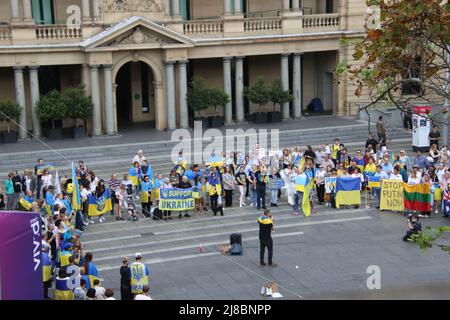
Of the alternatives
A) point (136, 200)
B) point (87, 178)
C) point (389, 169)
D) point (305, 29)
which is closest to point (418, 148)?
point (389, 169)

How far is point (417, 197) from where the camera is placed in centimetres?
2412

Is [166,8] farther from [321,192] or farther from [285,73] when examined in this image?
[321,192]

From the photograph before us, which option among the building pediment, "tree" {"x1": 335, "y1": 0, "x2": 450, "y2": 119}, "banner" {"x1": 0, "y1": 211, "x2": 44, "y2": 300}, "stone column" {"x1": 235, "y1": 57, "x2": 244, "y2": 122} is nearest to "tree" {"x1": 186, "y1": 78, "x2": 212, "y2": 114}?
the building pediment

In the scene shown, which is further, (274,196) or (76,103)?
(76,103)

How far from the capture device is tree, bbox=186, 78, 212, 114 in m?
37.1

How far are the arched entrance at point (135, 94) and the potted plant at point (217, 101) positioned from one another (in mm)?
3626

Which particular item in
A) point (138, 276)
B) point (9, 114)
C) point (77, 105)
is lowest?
point (138, 276)

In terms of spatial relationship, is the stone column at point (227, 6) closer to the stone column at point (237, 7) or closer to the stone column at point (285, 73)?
the stone column at point (237, 7)

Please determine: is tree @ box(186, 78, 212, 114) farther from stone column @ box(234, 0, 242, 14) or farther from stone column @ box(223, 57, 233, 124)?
stone column @ box(234, 0, 242, 14)

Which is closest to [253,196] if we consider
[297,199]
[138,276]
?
[297,199]

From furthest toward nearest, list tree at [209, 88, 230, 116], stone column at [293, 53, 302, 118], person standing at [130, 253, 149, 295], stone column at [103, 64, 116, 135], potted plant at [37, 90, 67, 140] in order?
stone column at [293, 53, 302, 118] < tree at [209, 88, 230, 116] < stone column at [103, 64, 116, 135] < potted plant at [37, 90, 67, 140] < person standing at [130, 253, 149, 295]

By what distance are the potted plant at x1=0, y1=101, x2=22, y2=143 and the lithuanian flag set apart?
18355 millimetres

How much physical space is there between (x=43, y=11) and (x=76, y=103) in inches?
234
